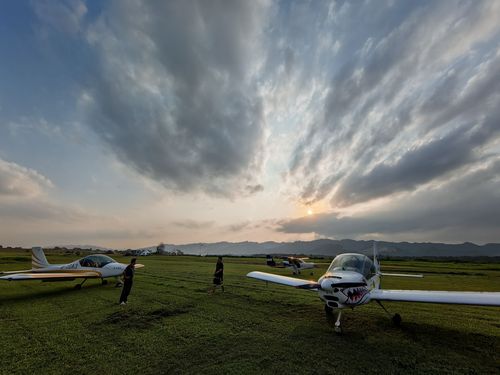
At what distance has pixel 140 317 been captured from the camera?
9.70 m

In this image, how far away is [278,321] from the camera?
30.6 ft

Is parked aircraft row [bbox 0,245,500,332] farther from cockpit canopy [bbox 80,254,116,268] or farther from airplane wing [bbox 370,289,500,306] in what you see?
cockpit canopy [bbox 80,254,116,268]

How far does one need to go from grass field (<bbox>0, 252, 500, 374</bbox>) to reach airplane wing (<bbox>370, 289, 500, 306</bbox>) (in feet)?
3.76

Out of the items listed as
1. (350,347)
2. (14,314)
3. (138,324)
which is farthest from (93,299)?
(350,347)

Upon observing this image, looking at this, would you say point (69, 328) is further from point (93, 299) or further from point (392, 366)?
point (392, 366)

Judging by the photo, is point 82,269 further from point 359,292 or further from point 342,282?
point 359,292

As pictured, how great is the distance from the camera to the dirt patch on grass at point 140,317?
29.5 feet

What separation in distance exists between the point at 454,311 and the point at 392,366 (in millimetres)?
8493

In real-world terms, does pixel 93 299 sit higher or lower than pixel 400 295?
lower

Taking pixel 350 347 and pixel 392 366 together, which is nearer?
pixel 392 366

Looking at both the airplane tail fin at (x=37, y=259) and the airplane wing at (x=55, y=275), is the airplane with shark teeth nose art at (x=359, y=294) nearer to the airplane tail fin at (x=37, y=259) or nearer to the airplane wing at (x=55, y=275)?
the airplane wing at (x=55, y=275)

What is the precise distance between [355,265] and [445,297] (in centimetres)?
260

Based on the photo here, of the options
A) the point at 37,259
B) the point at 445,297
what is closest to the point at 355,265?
the point at 445,297

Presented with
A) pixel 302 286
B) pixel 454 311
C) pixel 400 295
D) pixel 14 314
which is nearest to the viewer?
pixel 400 295
